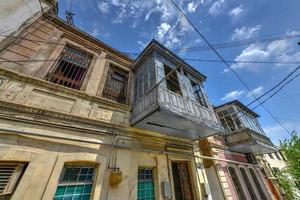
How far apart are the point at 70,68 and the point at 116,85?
2.14m

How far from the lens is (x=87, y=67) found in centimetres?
Result: 646

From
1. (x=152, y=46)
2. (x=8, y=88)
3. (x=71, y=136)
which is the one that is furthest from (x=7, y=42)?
(x=152, y=46)

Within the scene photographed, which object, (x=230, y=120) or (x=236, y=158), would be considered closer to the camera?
(x=236, y=158)

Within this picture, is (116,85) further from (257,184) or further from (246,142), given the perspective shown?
(257,184)

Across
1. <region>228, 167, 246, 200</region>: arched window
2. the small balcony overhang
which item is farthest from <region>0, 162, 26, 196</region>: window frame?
the small balcony overhang

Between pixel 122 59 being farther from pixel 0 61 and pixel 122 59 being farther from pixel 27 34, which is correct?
pixel 0 61

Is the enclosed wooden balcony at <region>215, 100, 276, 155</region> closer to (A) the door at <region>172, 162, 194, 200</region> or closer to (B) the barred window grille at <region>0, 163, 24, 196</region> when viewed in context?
(A) the door at <region>172, 162, 194, 200</region>

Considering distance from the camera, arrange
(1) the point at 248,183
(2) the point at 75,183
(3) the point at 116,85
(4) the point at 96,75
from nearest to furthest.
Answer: (2) the point at 75,183 → (4) the point at 96,75 → (3) the point at 116,85 → (1) the point at 248,183

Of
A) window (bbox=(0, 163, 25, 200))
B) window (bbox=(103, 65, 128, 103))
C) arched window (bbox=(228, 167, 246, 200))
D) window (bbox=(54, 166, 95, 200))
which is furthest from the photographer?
arched window (bbox=(228, 167, 246, 200))

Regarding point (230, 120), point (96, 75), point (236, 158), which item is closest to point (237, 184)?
point (236, 158)

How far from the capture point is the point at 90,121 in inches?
184

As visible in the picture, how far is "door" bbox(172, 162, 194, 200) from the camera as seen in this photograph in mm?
6152

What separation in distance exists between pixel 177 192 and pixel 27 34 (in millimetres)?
8776

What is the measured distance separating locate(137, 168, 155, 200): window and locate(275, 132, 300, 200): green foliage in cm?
1348
